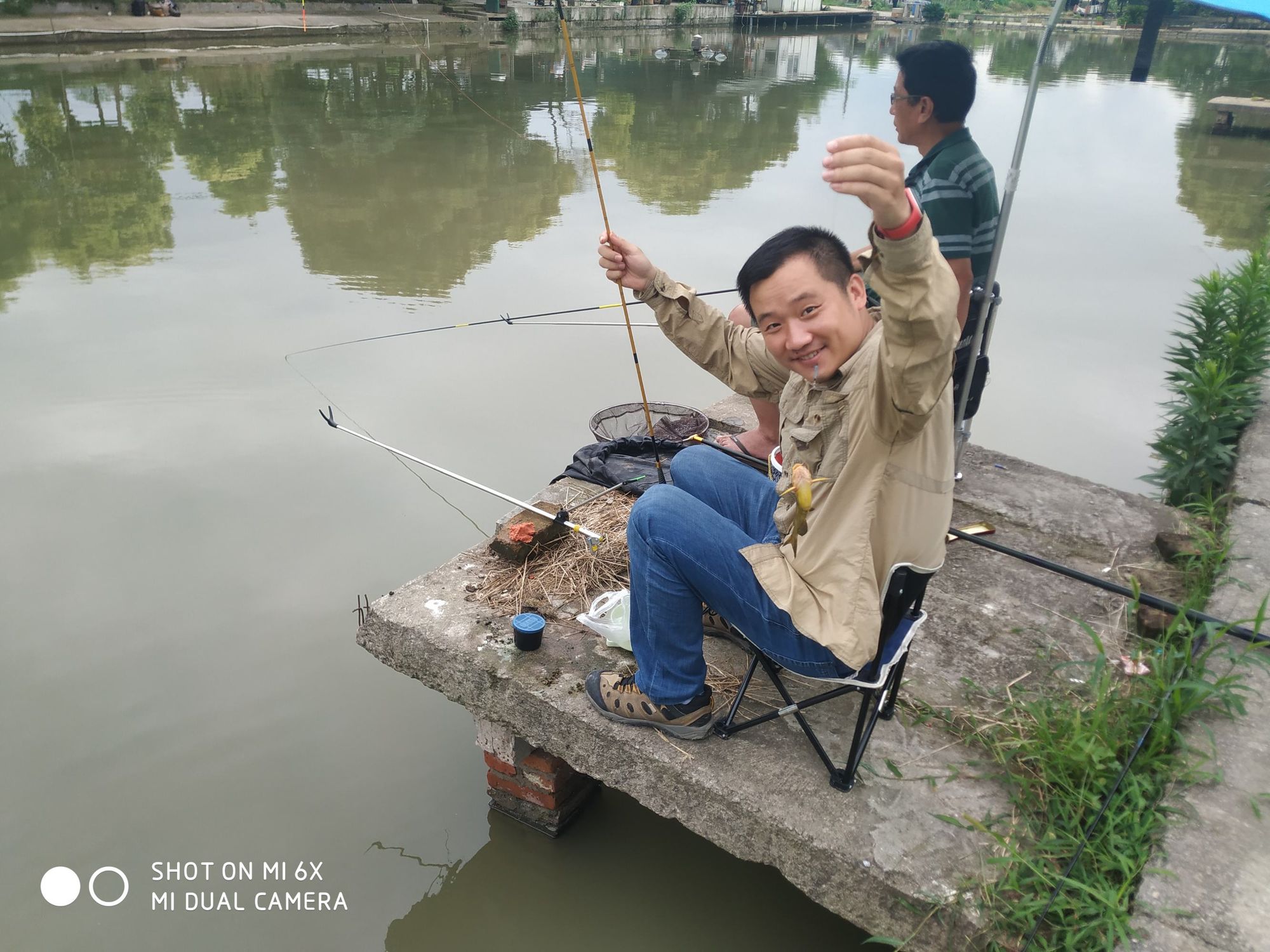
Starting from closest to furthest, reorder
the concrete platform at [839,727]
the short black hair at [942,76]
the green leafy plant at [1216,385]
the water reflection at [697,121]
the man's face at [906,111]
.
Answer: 1. the concrete platform at [839,727]
2. the short black hair at [942,76]
3. the man's face at [906,111]
4. the green leafy plant at [1216,385]
5. the water reflection at [697,121]

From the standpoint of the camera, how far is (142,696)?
10.4 ft

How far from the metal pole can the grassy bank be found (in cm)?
84

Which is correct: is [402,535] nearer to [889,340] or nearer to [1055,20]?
[889,340]

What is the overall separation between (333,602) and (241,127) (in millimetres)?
11888

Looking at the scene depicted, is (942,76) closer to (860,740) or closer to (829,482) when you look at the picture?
(829,482)

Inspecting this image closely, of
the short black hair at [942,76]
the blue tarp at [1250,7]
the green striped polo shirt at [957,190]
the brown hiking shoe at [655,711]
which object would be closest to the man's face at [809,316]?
the brown hiking shoe at [655,711]

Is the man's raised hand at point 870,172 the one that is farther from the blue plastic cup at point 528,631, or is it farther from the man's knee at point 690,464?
the blue plastic cup at point 528,631

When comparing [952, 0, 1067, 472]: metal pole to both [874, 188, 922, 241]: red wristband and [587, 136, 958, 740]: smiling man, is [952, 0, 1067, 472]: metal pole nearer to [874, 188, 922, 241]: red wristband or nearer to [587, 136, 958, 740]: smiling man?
[587, 136, 958, 740]: smiling man

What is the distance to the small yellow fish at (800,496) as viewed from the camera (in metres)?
1.85

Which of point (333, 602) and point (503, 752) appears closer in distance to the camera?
point (503, 752)

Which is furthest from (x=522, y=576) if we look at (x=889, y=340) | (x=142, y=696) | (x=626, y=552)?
(x=889, y=340)

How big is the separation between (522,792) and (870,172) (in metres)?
2.12

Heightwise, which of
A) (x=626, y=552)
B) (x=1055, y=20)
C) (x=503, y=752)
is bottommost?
(x=503, y=752)

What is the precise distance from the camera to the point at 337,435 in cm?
491
